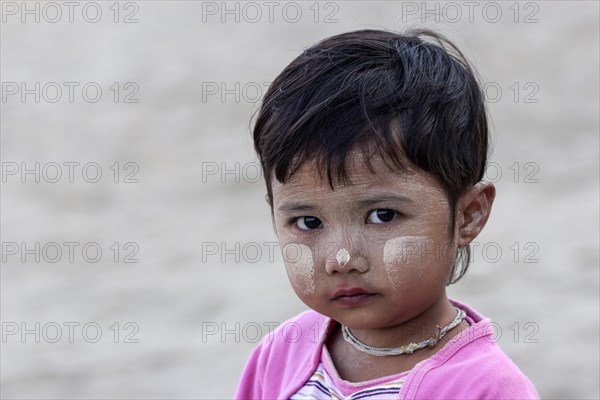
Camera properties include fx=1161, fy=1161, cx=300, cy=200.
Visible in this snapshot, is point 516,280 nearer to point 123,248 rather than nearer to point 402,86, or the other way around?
point 123,248

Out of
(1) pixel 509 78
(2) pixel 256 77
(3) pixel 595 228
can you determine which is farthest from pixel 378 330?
(2) pixel 256 77

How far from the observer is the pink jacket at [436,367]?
2123mm

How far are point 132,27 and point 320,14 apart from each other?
1.57 meters

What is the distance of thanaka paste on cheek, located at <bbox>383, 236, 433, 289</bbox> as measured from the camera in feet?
7.11

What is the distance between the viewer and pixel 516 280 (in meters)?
4.97

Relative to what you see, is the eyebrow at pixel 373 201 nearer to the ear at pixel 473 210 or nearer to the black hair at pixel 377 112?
the black hair at pixel 377 112

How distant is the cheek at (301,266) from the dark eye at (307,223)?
4 centimetres

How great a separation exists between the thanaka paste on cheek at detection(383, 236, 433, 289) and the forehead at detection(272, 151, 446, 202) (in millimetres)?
89

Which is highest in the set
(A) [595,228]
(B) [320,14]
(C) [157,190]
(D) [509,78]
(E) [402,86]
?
(B) [320,14]

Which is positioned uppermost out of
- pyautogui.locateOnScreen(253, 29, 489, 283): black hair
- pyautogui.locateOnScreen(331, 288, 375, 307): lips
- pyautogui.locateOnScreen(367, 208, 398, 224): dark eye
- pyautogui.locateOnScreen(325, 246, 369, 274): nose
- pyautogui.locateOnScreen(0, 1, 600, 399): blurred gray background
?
pyautogui.locateOnScreen(0, 1, 600, 399): blurred gray background

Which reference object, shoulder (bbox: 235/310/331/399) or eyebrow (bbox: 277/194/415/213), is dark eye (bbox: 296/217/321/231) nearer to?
eyebrow (bbox: 277/194/415/213)

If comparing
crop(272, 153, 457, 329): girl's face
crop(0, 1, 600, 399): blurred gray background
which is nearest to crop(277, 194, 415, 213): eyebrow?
crop(272, 153, 457, 329): girl's face

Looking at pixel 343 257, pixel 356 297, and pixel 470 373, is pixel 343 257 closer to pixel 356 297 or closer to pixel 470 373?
pixel 356 297

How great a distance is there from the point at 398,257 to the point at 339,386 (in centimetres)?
30
